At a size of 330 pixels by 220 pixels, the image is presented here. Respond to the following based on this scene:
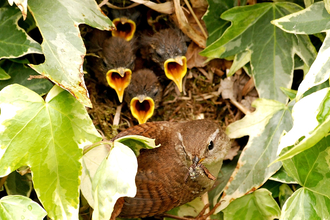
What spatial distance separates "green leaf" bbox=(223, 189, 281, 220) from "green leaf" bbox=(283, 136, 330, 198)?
392mm

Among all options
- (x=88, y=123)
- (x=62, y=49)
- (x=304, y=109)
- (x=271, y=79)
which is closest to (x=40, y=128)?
(x=88, y=123)

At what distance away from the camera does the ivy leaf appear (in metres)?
1.82

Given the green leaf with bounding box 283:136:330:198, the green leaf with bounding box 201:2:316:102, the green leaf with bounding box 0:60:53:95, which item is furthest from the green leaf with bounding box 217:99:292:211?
the green leaf with bounding box 0:60:53:95

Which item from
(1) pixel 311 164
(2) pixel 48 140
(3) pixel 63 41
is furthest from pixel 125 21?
(1) pixel 311 164

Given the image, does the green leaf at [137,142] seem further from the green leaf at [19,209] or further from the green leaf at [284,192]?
the green leaf at [284,192]

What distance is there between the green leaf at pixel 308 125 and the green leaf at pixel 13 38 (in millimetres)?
1256

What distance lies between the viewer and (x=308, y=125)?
1436 mm

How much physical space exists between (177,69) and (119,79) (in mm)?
438

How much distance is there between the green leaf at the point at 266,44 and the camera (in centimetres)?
243

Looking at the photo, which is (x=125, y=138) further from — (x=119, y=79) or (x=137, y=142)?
(x=119, y=79)

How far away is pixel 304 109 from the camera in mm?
1501

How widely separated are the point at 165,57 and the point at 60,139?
1429mm

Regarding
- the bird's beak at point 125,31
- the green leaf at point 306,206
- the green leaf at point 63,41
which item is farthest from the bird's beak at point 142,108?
the green leaf at point 306,206

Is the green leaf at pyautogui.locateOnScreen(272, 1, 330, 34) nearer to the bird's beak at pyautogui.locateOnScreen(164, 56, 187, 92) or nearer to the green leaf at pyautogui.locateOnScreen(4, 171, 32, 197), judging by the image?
the bird's beak at pyautogui.locateOnScreen(164, 56, 187, 92)
